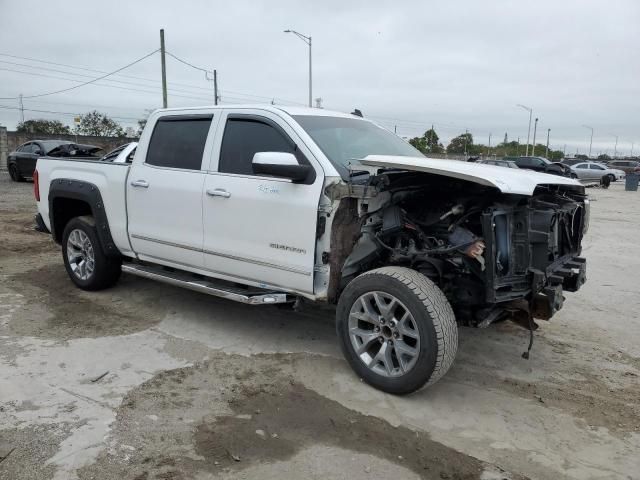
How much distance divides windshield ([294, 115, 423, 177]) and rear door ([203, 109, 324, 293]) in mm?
208

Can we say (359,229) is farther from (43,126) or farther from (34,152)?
(43,126)

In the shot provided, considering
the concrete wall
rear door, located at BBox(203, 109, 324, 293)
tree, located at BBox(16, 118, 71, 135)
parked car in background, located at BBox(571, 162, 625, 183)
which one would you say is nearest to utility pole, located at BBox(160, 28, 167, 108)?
the concrete wall

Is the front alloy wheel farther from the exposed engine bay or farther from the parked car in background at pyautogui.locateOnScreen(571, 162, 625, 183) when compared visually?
the parked car in background at pyautogui.locateOnScreen(571, 162, 625, 183)

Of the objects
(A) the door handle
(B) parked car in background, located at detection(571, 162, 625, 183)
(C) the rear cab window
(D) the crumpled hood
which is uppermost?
(C) the rear cab window

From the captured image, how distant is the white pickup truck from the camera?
11.7ft

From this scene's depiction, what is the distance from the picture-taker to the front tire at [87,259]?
18.5 feet

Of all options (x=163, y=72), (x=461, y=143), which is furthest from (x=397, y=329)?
(x=461, y=143)

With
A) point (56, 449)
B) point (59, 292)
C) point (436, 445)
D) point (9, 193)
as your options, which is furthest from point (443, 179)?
point (9, 193)

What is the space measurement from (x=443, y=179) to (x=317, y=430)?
189 cm

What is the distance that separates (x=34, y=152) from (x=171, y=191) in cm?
1652

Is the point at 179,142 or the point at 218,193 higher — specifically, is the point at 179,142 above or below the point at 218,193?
above

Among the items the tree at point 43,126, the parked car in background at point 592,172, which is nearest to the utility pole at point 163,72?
the parked car in background at point 592,172

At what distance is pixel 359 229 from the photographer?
402 centimetres

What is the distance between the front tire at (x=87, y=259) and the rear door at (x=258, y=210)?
1654 mm
